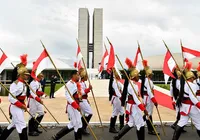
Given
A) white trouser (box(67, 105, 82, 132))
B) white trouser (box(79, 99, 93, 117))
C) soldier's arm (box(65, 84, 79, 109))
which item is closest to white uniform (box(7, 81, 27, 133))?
soldier's arm (box(65, 84, 79, 109))

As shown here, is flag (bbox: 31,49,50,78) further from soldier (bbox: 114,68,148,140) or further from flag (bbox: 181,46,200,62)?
flag (bbox: 181,46,200,62)

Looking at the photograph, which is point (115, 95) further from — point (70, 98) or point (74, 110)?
point (70, 98)

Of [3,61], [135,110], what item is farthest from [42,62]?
[135,110]

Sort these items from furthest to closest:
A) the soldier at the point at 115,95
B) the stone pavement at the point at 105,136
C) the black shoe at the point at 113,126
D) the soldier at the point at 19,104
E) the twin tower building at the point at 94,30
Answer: the twin tower building at the point at 94,30 → the black shoe at the point at 113,126 → the soldier at the point at 115,95 → the stone pavement at the point at 105,136 → the soldier at the point at 19,104

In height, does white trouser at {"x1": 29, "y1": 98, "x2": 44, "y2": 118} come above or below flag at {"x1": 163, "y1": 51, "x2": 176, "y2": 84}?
below

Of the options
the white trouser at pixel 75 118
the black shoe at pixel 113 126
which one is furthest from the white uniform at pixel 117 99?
the white trouser at pixel 75 118

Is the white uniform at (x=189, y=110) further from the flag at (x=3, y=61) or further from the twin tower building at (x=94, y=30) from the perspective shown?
the twin tower building at (x=94, y=30)

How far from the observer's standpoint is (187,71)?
564cm

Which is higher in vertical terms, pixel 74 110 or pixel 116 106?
pixel 74 110

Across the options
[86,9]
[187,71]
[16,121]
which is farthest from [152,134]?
[86,9]

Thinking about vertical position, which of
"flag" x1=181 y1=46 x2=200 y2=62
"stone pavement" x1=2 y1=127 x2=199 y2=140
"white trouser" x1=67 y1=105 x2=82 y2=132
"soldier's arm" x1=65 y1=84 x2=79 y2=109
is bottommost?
"stone pavement" x1=2 y1=127 x2=199 y2=140

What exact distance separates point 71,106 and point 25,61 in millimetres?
1586

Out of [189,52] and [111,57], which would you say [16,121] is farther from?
[189,52]

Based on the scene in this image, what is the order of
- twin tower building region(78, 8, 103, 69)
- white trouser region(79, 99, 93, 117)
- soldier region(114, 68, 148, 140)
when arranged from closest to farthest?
soldier region(114, 68, 148, 140) → white trouser region(79, 99, 93, 117) → twin tower building region(78, 8, 103, 69)
